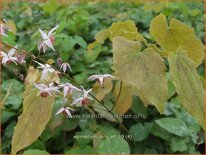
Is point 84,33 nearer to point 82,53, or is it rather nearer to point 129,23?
point 82,53

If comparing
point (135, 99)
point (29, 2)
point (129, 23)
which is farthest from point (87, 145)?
point (29, 2)

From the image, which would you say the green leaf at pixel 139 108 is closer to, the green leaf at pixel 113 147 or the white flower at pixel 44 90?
the green leaf at pixel 113 147

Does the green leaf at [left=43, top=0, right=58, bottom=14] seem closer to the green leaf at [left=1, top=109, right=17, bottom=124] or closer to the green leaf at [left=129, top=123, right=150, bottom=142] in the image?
the green leaf at [left=1, top=109, right=17, bottom=124]

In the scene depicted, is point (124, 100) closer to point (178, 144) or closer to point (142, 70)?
point (178, 144)

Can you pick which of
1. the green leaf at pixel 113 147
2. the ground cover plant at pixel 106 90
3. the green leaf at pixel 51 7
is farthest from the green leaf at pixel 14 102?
the green leaf at pixel 51 7

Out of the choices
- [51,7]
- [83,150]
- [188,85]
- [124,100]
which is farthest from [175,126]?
[51,7]

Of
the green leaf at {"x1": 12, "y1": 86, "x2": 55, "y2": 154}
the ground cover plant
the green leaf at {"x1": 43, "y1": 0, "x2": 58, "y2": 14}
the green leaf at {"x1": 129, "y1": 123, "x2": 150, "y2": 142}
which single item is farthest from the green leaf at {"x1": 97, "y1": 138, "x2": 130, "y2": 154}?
the green leaf at {"x1": 43, "y1": 0, "x2": 58, "y2": 14}

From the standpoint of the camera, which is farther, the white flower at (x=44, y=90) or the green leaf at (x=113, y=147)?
the green leaf at (x=113, y=147)
